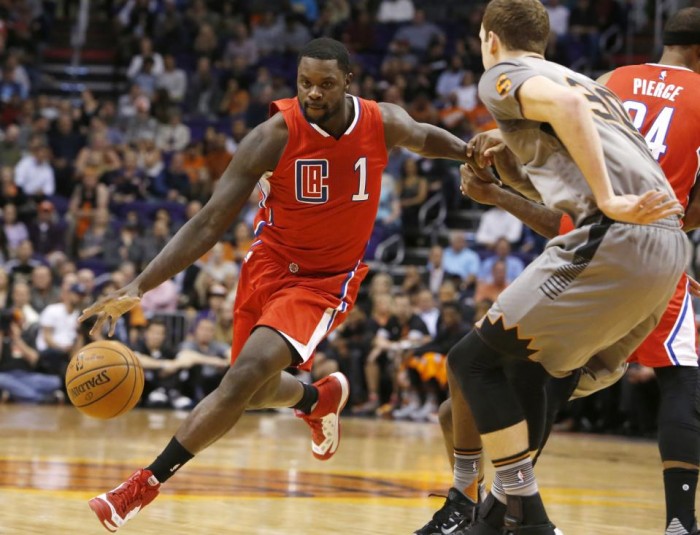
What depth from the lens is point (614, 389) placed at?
1250cm

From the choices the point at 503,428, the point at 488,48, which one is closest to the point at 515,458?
A: the point at 503,428

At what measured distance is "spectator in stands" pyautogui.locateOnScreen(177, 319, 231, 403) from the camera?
46.9ft

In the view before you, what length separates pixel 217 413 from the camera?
5164mm

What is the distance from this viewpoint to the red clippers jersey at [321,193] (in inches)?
221

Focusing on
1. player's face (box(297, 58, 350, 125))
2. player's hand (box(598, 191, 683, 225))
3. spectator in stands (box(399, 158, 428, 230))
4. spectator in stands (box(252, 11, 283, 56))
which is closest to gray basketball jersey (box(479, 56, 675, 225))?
player's hand (box(598, 191, 683, 225))

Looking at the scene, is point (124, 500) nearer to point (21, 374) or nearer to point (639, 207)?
point (639, 207)

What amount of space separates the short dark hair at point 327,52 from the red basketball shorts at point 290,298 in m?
0.98

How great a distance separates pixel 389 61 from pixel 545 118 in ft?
50.3

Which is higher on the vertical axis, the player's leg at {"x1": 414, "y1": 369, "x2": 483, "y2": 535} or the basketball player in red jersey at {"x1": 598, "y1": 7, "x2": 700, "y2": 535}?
the basketball player in red jersey at {"x1": 598, "y1": 7, "x2": 700, "y2": 535}

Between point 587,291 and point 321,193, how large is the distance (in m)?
1.81

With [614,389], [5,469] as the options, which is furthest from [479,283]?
[5,469]

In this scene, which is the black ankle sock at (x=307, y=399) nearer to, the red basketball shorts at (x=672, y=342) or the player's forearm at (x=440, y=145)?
the player's forearm at (x=440, y=145)

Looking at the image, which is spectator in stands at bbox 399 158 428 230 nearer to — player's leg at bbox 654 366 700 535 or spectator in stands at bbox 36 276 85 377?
spectator in stands at bbox 36 276 85 377

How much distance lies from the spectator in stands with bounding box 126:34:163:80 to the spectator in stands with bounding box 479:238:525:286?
327 inches
